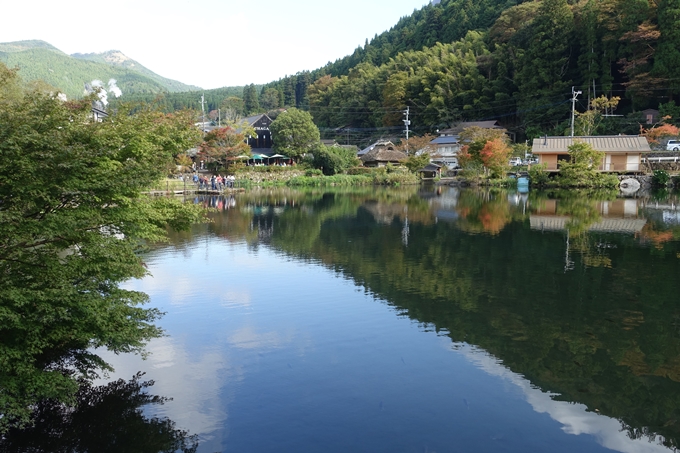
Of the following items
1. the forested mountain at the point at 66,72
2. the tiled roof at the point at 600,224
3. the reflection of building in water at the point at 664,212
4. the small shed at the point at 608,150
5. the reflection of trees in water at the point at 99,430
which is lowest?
the reflection of trees in water at the point at 99,430

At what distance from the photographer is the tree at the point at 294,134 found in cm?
4857

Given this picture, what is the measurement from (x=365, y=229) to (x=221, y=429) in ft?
41.2

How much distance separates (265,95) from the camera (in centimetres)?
8800

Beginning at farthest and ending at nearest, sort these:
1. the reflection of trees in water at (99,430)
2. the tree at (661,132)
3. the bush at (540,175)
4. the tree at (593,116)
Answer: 1. the tree at (593,116)
2. the tree at (661,132)
3. the bush at (540,175)
4. the reflection of trees in water at (99,430)

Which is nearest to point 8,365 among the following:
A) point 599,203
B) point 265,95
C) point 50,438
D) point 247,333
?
point 50,438

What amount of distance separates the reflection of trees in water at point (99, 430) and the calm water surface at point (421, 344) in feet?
0.63

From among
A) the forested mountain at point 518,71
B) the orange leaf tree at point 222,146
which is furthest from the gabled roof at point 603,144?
the orange leaf tree at point 222,146

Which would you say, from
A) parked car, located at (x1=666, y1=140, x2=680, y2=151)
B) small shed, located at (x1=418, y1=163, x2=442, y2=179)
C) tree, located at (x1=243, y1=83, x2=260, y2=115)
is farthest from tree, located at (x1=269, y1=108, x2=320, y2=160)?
tree, located at (x1=243, y1=83, x2=260, y2=115)

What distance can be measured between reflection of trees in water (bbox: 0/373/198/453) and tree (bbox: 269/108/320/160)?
4386 cm

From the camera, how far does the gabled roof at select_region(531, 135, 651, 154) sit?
32250 millimetres

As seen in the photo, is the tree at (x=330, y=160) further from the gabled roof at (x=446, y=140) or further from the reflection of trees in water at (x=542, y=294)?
the reflection of trees in water at (x=542, y=294)

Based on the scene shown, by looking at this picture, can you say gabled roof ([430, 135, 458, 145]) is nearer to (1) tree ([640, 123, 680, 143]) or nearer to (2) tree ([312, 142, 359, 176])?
(2) tree ([312, 142, 359, 176])

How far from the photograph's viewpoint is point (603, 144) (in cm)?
3288

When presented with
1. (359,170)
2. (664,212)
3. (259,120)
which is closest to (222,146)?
(359,170)
